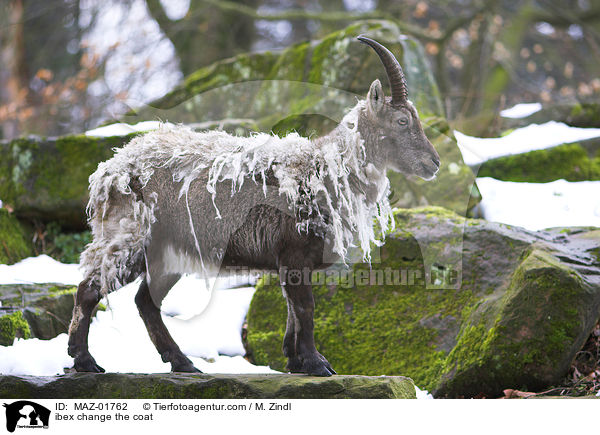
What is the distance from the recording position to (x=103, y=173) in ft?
15.3

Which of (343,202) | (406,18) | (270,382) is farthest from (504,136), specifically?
(406,18)

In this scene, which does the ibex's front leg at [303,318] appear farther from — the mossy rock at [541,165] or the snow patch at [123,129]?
the mossy rock at [541,165]

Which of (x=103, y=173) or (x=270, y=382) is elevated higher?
(x=103, y=173)

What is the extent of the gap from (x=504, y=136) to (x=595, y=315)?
443 cm

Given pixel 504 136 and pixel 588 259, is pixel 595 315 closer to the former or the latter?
pixel 588 259

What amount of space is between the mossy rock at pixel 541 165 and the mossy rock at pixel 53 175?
4761mm

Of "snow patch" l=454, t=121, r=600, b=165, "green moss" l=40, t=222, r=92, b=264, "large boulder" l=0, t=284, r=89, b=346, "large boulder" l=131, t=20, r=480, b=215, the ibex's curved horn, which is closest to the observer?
the ibex's curved horn

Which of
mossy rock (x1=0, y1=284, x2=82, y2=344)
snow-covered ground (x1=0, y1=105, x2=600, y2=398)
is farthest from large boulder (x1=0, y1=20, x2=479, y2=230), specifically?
mossy rock (x1=0, y1=284, x2=82, y2=344)

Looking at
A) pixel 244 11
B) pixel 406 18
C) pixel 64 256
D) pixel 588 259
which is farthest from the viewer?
pixel 406 18

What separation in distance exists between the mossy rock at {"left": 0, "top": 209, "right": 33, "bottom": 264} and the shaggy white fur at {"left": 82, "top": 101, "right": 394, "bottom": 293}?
268 centimetres

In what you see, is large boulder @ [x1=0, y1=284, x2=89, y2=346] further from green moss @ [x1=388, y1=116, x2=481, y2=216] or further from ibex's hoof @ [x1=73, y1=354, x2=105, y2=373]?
green moss @ [x1=388, y1=116, x2=481, y2=216]

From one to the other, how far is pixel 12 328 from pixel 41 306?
1.35 feet

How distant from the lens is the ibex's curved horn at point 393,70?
4.40 metres
